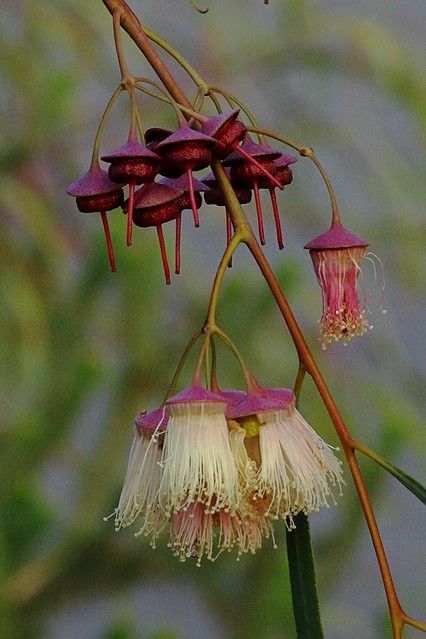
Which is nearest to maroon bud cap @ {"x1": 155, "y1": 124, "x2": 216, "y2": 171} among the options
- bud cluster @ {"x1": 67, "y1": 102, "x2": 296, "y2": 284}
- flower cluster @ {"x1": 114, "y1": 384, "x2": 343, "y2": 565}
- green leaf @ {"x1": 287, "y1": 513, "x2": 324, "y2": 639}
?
bud cluster @ {"x1": 67, "y1": 102, "x2": 296, "y2": 284}

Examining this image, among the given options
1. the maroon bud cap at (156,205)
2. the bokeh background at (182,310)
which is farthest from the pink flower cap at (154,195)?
the bokeh background at (182,310)

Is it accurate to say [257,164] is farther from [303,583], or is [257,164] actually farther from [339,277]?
[303,583]

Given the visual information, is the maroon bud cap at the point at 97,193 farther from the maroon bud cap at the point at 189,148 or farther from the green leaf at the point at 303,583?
the green leaf at the point at 303,583

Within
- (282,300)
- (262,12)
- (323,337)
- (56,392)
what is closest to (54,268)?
(56,392)

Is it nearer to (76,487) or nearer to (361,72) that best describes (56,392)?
(76,487)

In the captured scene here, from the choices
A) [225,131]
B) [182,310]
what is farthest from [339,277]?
[182,310]
